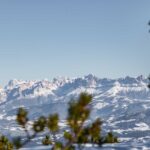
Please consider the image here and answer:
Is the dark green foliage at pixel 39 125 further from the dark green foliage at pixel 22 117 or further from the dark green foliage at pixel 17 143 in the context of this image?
the dark green foliage at pixel 17 143

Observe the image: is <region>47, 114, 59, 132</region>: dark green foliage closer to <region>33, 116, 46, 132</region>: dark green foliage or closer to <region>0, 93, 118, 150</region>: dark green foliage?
<region>0, 93, 118, 150</region>: dark green foliage

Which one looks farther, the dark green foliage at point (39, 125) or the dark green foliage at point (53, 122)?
the dark green foliage at point (39, 125)

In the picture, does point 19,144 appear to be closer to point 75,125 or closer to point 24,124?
point 24,124

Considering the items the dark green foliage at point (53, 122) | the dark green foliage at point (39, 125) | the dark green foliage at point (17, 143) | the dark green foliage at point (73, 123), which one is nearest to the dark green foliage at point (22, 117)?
the dark green foliage at point (73, 123)

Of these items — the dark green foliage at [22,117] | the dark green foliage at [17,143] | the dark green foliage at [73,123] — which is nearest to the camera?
the dark green foliage at [73,123]

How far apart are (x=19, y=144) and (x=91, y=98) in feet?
15.7

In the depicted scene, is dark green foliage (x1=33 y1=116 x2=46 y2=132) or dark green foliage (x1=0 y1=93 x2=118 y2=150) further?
dark green foliage (x1=33 y1=116 x2=46 y2=132)

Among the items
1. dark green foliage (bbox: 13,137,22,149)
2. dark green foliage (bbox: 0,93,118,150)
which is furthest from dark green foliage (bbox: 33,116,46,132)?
dark green foliage (bbox: 13,137,22,149)

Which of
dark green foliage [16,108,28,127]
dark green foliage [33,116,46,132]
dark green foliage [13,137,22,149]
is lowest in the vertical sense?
dark green foliage [13,137,22,149]

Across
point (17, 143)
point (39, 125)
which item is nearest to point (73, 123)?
point (39, 125)

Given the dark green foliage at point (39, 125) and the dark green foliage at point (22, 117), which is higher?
the dark green foliage at point (22, 117)

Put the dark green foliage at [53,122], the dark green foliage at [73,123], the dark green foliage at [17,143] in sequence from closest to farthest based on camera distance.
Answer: the dark green foliage at [73,123] < the dark green foliage at [53,122] < the dark green foliage at [17,143]

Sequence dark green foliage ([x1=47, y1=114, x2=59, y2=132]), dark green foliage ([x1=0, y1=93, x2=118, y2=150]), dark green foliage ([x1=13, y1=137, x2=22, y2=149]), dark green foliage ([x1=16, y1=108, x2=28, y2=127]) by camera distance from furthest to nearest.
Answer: dark green foliage ([x1=13, y1=137, x2=22, y2=149]), dark green foliage ([x1=16, y1=108, x2=28, y2=127]), dark green foliage ([x1=47, y1=114, x2=59, y2=132]), dark green foliage ([x1=0, y1=93, x2=118, y2=150])

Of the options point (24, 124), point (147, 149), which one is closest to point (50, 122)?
point (24, 124)
